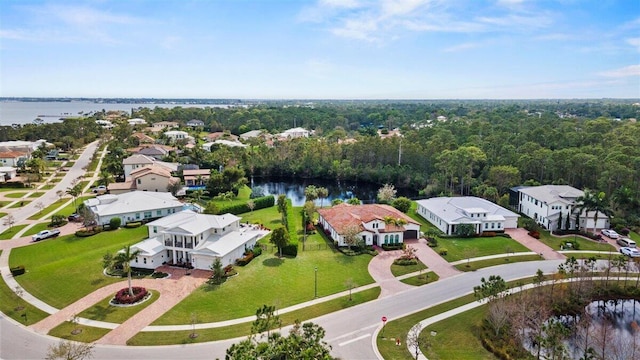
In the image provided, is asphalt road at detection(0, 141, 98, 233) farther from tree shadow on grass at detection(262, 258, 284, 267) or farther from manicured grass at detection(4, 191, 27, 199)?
tree shadow on grass at detection(262, 258, 284, 267)

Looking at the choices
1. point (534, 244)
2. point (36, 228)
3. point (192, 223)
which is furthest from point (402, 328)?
point (36, 228)

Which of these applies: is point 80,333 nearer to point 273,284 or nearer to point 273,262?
point 273,284

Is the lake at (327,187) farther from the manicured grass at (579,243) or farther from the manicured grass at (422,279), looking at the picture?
the manicured grass at (422,279)

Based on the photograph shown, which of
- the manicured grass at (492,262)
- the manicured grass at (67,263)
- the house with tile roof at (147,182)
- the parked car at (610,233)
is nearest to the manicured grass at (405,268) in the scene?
the manicured grass at (492,262)

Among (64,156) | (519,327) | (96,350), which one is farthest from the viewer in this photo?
(64,156)

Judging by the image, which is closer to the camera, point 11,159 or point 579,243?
point 579,243

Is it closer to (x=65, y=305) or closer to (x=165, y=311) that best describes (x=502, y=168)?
(x=165, y=311)

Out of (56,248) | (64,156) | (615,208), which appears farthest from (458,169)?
(64,156)
